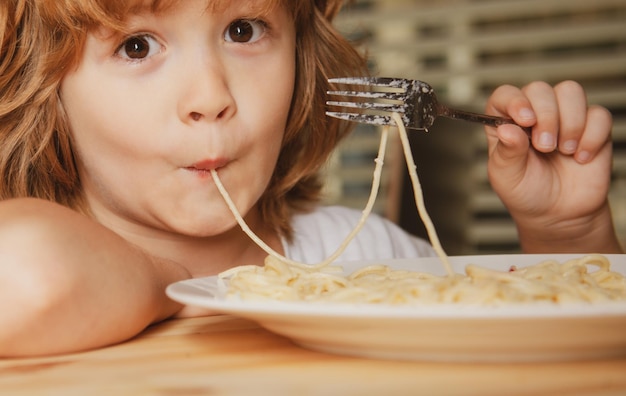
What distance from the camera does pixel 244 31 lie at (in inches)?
47.4

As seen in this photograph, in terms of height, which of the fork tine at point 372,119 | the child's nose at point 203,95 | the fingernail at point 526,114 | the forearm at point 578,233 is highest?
the child's nose at point 203,95

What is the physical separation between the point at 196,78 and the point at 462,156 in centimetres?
174

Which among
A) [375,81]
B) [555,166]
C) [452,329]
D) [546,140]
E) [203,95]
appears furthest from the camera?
[555,166]

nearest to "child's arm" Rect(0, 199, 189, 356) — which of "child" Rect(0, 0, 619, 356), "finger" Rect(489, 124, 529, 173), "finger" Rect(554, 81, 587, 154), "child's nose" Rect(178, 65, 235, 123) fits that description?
"child" Rect(0, 0, 619, 356)

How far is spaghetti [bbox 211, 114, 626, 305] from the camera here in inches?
27.2

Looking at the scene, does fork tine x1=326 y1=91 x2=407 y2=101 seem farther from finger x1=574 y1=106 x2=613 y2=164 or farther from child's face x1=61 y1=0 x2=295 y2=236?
finger x1=574 y1=106 x2=613 y2=164

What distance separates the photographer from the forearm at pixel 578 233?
1.44m

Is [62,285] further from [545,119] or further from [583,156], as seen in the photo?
[583,156]

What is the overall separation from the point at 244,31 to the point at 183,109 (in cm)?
20

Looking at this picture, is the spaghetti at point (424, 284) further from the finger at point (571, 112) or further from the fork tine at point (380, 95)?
the finger at point (571, 112)

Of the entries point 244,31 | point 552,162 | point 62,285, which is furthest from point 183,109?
point 552,162

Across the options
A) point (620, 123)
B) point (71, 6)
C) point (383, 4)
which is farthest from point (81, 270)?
point (383, 4)

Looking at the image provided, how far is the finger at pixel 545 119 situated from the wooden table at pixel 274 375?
0.70 metres

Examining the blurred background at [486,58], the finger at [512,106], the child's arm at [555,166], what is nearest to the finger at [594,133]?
the child's arm at [555,166]
